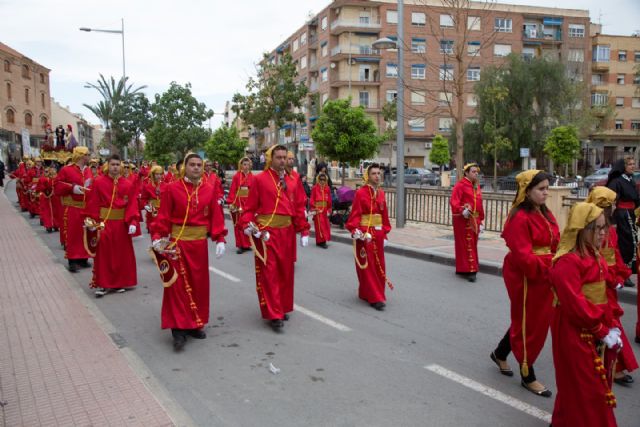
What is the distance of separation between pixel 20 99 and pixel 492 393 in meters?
67.6

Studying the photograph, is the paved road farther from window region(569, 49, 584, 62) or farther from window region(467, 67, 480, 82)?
window region(467, 67, 480, 82)

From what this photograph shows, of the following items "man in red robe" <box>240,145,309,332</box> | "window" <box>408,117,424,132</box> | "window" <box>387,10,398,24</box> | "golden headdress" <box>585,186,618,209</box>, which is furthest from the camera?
"window" <box>408,117,424,132</box>

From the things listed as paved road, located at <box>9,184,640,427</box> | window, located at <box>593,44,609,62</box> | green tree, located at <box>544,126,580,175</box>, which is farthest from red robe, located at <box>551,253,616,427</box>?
window, located at <box>593,44,609,62</box>

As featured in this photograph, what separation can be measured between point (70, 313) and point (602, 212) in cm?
606

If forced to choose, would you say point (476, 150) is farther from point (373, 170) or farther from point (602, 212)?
point (602, 212)

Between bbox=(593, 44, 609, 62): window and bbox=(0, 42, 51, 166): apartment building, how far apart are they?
199 feet

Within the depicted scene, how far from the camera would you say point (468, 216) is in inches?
347

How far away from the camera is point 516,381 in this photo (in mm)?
4824

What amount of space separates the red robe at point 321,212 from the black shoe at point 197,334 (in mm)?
6663

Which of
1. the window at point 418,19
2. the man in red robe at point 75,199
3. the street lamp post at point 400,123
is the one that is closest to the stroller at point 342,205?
the street lamp post at point 400,123

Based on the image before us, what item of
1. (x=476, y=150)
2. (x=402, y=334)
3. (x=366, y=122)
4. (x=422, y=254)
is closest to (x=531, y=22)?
(x=476, y=150)

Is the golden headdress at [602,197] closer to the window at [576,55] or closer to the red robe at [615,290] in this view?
the red robe at [615,290]

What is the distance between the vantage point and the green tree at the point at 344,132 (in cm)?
2016

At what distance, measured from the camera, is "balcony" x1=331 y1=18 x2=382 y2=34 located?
55.8 meters
